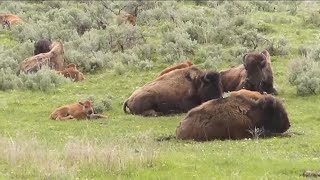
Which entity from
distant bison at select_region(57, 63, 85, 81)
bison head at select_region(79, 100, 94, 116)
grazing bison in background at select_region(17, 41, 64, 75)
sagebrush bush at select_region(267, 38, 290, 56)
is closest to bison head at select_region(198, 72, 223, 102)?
bison head at select_region(79, 100, 94, 116)

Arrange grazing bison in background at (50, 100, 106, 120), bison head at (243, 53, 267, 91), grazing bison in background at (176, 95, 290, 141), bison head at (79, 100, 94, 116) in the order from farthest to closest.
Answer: bison head at (243, 53, 267, 91), bison head at (79, 100, 94, 116), grazing bison in background at (50, 100, 106, 120), grazing bison in background at (176, 95, 290, 141)

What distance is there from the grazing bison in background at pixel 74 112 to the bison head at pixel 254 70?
387cm

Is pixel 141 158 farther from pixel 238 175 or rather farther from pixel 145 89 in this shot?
pixel 145 89

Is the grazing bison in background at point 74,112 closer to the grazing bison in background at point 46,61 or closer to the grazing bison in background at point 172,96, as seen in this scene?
the grazing bison in background at point 172,96

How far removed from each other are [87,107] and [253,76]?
4.27m

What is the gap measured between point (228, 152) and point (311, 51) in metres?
11.8

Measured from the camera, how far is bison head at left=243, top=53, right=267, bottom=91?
16859 mm

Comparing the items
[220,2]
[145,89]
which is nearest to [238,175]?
[145,89]

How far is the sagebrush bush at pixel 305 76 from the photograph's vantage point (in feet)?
58.6

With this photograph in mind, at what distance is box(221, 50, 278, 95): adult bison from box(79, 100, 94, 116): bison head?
12.1ft

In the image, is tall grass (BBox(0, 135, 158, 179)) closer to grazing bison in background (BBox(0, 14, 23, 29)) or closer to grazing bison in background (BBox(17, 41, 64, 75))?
grazing bison in background (BBox(17, 41, 64, 75))

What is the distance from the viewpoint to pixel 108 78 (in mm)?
21578

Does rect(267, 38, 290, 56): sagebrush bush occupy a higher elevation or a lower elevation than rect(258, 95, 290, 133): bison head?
lower

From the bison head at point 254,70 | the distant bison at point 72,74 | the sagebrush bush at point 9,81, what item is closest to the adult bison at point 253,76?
the bison head at point 254,70
